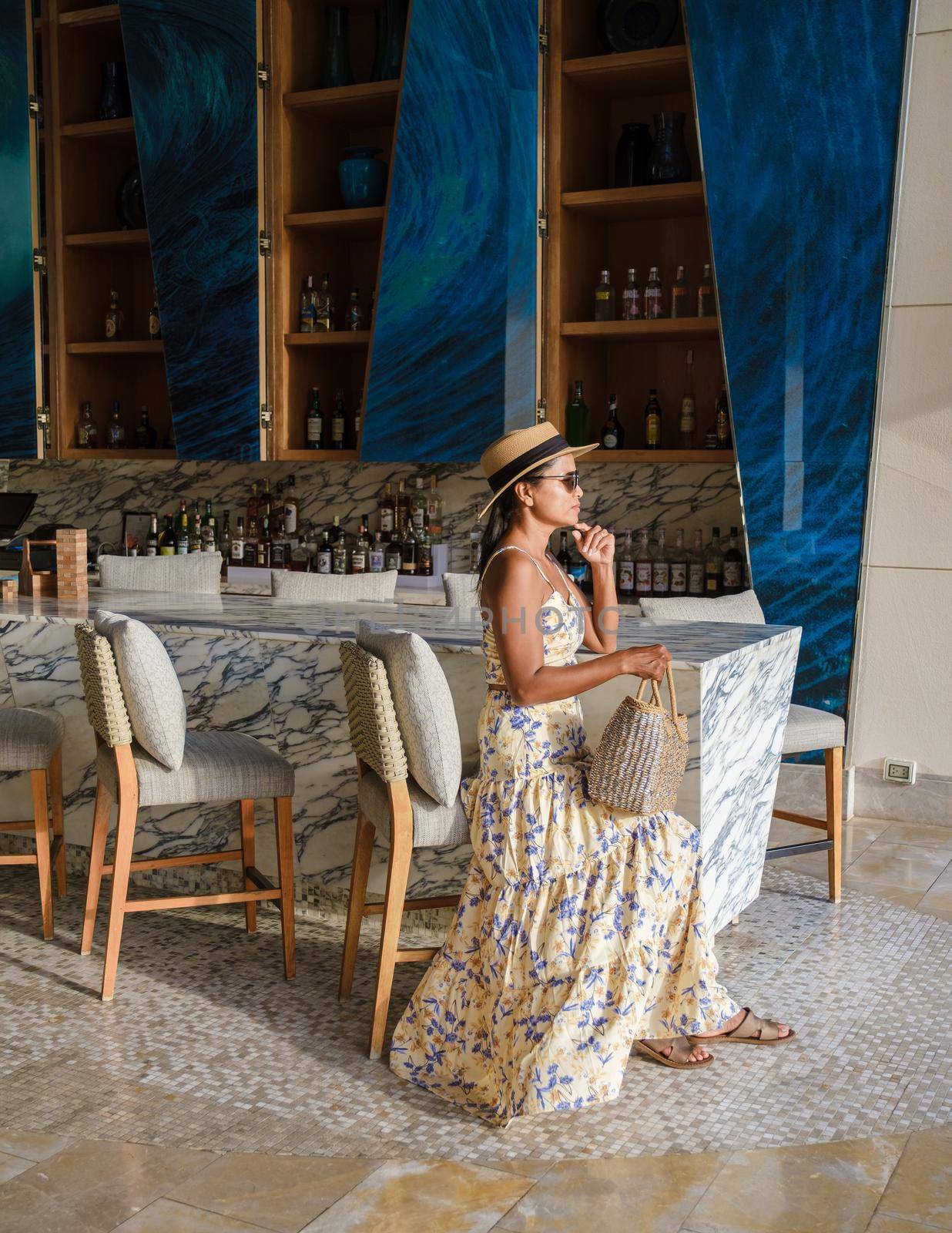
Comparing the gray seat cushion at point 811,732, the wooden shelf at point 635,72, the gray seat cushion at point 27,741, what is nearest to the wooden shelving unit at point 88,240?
the wooden shelf at point 635,72

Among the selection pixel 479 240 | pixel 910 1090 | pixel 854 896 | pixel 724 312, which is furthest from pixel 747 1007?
pixel 479 240

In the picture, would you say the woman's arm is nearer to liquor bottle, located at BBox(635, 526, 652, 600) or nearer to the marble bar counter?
the marble bar counter

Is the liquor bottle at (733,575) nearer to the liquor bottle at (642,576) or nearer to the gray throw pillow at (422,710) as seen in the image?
the liquor bottle at (642,576)

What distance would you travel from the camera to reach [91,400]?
643 centimetres

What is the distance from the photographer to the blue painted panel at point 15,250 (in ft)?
19.9

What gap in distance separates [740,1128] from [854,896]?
1.62 meters

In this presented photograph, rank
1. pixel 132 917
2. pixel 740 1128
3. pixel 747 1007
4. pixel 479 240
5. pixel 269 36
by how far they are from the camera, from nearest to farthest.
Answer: pixel 740 1128
pixel 747 1007
pixel 132 917
pixel 479 240
pixel 269 36

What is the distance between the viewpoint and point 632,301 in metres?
5.25

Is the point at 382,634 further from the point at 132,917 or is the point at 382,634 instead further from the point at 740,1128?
the point at 132,917

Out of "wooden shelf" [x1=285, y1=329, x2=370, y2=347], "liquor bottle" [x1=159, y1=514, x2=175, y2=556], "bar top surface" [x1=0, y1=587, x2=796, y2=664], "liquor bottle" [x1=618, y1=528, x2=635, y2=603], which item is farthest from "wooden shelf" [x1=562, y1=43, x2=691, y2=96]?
"liquor bottle" [x1=159, y1=514, x2=175, y2=556]

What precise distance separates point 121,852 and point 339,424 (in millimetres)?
3135

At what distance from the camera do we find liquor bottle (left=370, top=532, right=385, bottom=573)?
5.75m

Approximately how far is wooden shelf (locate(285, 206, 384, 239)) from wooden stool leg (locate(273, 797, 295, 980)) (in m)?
3.08

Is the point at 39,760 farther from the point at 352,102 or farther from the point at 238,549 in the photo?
the point at 352,102
